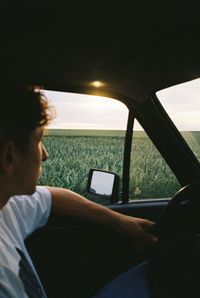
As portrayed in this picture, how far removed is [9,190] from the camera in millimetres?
1786

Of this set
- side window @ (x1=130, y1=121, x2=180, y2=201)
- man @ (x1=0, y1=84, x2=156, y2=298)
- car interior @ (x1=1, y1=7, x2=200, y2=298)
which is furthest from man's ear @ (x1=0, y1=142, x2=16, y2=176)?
side window @ (x1=130, y1=121, x2=180, y2=201)

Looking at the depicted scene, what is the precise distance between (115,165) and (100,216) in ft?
4.20

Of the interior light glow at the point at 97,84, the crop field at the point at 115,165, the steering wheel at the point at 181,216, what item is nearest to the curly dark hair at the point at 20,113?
the steering wheel at the point at 181,216

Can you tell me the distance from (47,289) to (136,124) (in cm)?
136

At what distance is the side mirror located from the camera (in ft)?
10.5

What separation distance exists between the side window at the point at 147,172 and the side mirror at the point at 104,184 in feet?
1.25

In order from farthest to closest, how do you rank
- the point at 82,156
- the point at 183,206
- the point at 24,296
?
the point at 82,156 → the point at 183,206 → the point at 24,296

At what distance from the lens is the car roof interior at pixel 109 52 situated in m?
2.47

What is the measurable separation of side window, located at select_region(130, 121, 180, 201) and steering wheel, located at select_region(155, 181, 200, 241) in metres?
1.02

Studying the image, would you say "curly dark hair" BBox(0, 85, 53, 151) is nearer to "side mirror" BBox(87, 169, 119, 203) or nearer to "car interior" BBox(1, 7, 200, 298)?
"car interior" BBox(1, 7, 200, 298)

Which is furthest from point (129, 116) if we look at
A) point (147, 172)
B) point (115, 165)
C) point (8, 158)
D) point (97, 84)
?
point (8, 158)

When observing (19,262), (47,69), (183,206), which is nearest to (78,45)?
(47,69)

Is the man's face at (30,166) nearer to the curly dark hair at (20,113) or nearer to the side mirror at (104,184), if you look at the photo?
the curly dark hair at (20,113)

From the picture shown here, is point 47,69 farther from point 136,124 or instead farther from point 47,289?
point 47,289
